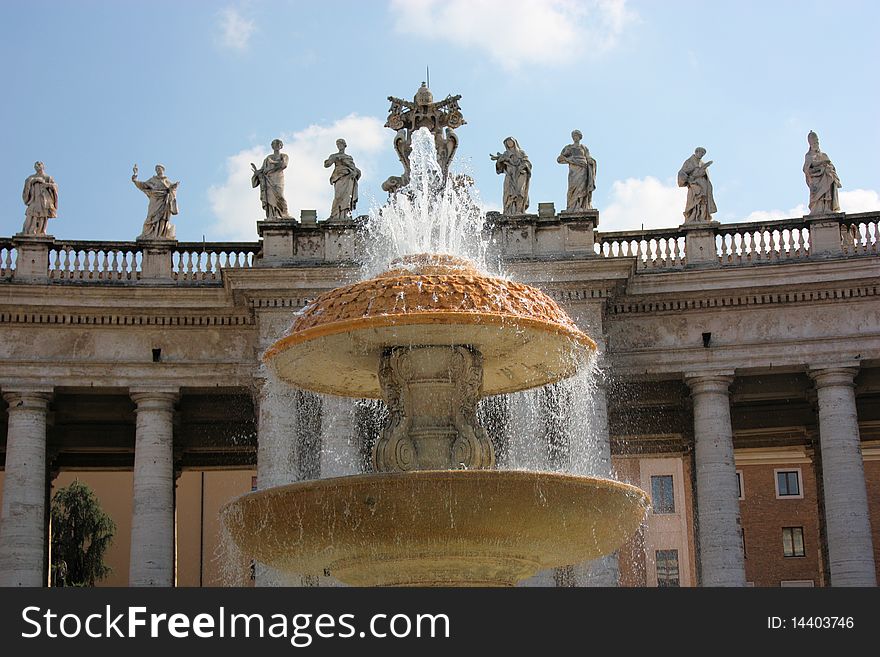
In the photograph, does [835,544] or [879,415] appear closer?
[835,544]

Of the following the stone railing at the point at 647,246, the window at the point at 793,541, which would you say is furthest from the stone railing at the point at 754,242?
the window at the point at 793,541

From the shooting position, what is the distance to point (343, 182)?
35.7 m

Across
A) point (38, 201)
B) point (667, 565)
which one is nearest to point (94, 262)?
point (38, 201)

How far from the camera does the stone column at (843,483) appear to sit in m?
33.0

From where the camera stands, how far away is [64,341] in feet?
115

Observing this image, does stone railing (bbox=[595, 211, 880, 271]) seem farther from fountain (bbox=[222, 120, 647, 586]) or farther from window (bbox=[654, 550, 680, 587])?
window (bbox=[654, 550, 680, 587])

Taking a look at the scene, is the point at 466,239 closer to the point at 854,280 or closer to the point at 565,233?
the point at 565,233

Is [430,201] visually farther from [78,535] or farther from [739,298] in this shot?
[78,535]

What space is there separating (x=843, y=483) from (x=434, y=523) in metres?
18.6

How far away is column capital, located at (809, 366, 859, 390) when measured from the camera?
3412 centimetres

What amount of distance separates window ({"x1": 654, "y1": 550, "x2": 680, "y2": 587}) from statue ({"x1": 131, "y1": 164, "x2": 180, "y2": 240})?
33.7m

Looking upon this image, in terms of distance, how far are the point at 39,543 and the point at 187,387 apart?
4.83 meters

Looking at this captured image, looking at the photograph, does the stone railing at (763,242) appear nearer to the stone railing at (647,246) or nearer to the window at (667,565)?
the stone railing at (647,246)
